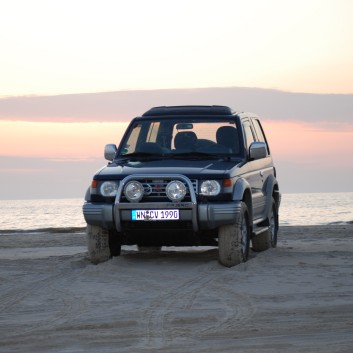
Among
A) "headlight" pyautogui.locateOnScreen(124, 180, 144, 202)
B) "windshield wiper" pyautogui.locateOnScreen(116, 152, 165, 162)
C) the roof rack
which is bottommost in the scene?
"headlight" pyautogui.locateOnScreen(124, 180, 144, 202)

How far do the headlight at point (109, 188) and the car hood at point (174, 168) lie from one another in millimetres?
72

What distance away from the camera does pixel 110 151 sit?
14.3 metres

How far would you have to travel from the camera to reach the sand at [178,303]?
25.7 feet

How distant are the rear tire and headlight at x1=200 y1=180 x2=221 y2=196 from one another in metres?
1.53

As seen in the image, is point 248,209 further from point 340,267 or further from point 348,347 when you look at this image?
point 348,347

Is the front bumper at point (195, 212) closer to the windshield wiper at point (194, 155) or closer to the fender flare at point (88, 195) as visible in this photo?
the fender flare at point (88, 195)

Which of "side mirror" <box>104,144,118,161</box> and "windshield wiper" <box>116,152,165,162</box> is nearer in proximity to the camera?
"windshield wiper" <box>116,152,165,162</box>

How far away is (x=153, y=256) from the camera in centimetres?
1477

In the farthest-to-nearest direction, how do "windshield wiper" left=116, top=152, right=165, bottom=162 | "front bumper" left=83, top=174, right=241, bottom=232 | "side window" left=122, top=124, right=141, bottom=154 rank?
1. "side window" left=122, top=124, right=141, bottom=154
2. "windshield wiper" left=116, top=152, right=165, bottom=162
3. "front bumper" left=83, top=174, right=241, bottom=232

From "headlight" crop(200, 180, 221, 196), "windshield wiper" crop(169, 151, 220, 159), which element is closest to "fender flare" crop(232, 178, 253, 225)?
"headlight" crop(200, 180, 221, 196)

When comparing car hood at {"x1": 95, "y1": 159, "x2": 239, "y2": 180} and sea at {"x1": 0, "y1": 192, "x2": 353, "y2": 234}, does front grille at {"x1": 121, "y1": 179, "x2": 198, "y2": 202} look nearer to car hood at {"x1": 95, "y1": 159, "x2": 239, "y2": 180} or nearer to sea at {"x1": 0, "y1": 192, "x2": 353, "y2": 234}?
car hood at {"x1": 95, "y1": 159, "x2": 239, "y2": 180}

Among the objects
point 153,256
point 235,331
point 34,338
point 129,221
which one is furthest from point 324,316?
point 153,256

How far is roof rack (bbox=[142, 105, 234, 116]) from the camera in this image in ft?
48.5

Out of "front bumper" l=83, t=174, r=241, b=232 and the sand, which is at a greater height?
"front bumper" l=83, t=174, r=241, b=232
